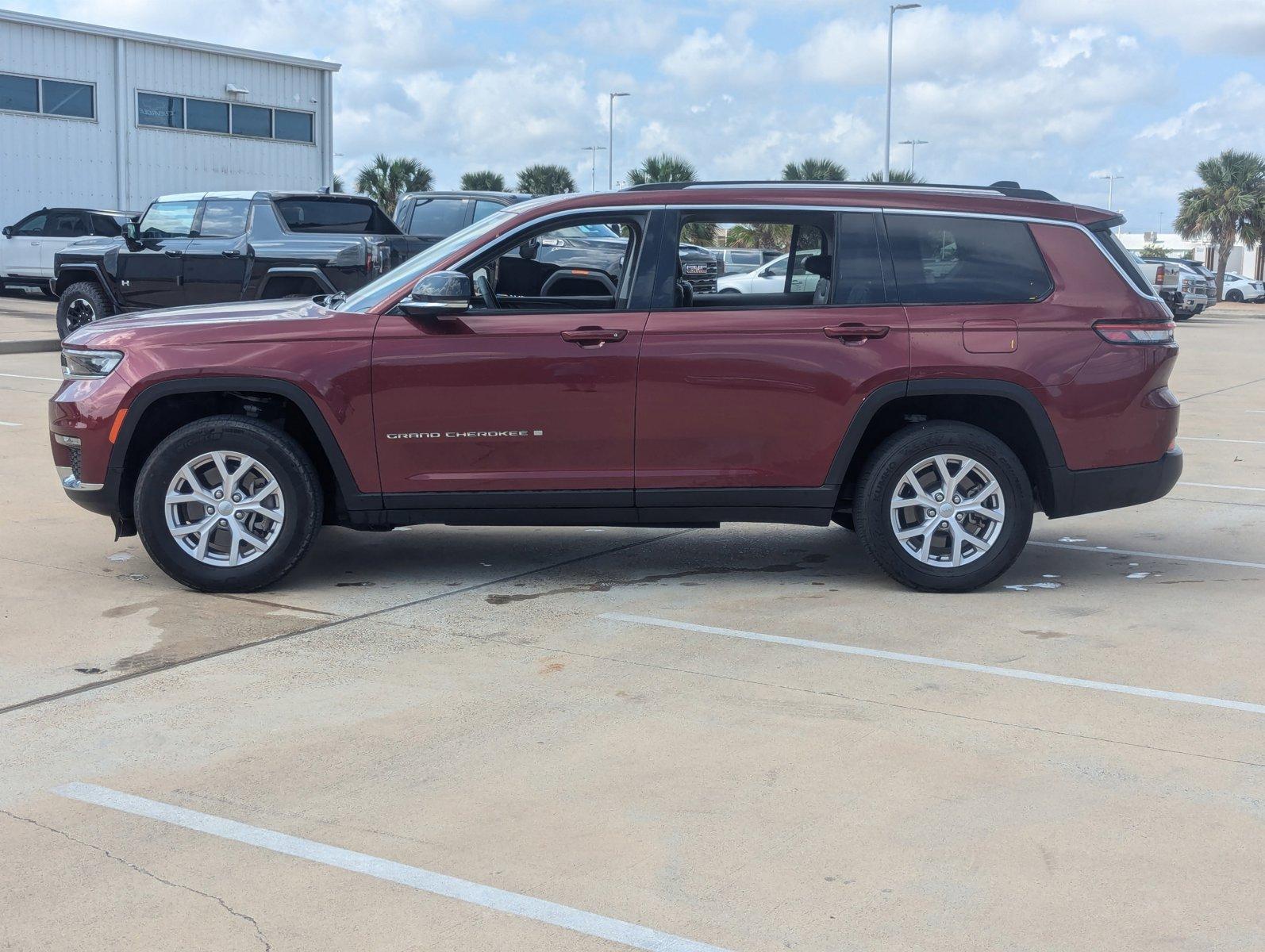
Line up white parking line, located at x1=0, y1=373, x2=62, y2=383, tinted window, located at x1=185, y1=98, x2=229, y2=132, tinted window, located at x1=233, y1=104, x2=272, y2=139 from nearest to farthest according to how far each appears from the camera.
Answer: white parking line, located at x1=0, y1=373, x2=62, y2=383, tinted window, located at x1=185, y1=98, x2=229, y2=132, tinted window, located at x1=233, y1=104, x2=272, y2=139

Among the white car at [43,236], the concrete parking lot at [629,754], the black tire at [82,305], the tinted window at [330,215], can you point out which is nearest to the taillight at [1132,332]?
the concrete parking lot at [629,754]

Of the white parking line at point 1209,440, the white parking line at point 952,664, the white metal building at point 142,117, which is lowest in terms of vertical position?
the white parking line at point 952,664

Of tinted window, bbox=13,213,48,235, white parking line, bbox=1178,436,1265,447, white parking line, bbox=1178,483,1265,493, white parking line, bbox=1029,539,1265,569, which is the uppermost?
tinted window, bbox=13,213,48,235

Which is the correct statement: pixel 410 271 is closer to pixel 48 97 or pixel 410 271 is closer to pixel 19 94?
pixel 19 94

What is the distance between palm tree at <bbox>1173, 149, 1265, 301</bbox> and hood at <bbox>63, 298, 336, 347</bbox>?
60.1 metres

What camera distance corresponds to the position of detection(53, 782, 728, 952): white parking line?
10.5ft

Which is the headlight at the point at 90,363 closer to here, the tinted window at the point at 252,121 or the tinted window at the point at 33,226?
the tinted window at the point at 33,226

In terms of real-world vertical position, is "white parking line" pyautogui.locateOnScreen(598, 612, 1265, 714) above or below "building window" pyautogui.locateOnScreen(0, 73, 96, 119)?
below

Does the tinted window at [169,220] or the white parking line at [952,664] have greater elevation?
the tinted window at [169,220]

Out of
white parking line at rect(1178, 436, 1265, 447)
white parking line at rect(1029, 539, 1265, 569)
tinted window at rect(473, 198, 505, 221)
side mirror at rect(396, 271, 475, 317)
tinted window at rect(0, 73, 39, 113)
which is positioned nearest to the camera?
side mirror at rect(396, 271, 475, 317)

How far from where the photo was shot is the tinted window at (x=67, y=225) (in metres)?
25.2

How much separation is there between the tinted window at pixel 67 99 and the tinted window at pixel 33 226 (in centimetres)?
626

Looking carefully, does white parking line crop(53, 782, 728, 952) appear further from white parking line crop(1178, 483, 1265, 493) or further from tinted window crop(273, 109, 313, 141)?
tinted window crop(273, 109, 313, 141)

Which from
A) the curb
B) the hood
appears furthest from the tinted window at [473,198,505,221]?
the hood
